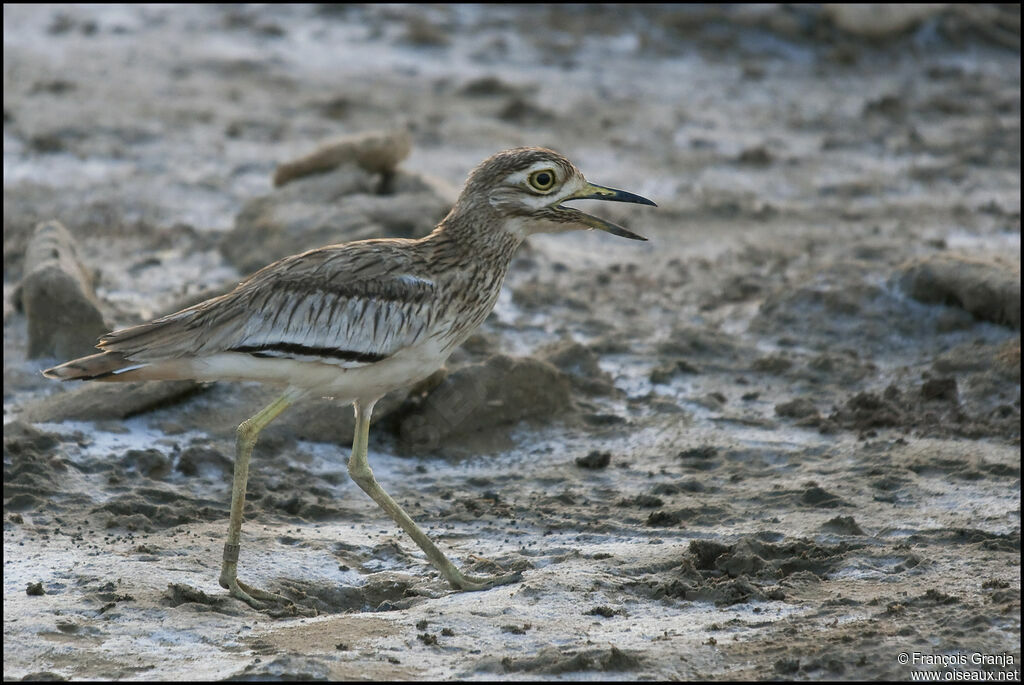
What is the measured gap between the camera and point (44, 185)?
32.7 feet

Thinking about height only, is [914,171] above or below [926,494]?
above

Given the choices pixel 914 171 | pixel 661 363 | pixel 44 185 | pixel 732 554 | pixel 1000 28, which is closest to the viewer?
pixel 732 554

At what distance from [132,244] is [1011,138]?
24.2ft

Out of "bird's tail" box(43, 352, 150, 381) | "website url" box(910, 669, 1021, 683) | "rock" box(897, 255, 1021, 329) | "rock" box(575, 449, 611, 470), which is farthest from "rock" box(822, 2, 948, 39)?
"website url" box(910, 669, 1021, 683)

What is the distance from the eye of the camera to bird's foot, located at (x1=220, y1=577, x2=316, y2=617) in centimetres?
504

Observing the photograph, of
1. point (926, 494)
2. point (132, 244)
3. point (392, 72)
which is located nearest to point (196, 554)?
point (926, 494)

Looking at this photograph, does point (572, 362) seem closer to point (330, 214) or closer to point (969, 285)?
A: point (330, 214)

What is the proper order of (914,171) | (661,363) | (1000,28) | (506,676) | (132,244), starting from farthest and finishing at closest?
(1000,28) → (914,171) → (132,244) → (661,363) → (506,676)

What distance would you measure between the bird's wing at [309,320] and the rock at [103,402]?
1.55 metres

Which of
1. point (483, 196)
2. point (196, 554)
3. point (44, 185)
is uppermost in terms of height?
point (483, 196)

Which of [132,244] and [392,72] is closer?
[132,244]

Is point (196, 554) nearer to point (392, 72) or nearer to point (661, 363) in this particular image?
point (661, 363)

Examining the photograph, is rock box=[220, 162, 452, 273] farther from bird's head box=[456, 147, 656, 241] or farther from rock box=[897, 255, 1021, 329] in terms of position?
rock box=[897, 255, 1021, 329]

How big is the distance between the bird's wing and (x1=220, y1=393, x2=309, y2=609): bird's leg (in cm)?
25
